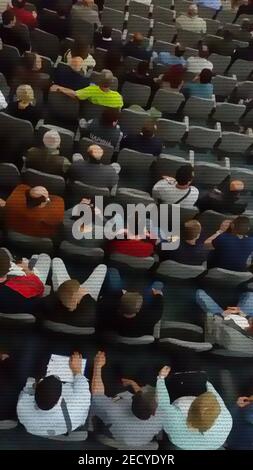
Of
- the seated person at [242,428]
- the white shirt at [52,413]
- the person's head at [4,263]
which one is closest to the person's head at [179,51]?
the person's head at [4,263]

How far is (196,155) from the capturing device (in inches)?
234

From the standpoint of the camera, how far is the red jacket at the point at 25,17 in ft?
Result: 21.5

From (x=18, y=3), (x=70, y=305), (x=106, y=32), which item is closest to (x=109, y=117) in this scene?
(x=106, y=32)

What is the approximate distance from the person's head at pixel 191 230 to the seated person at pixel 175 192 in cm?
60

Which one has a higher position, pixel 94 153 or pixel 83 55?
pixel 83 55

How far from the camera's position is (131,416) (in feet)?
11.4

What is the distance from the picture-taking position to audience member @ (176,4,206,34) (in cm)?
752

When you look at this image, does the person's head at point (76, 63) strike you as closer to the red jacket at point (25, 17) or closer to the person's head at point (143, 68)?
the person's head at point (143, 68)

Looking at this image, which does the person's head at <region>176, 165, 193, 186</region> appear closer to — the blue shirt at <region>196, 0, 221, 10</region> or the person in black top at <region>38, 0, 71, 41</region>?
the person in black top at <region>38, 0, 71, 41</region>

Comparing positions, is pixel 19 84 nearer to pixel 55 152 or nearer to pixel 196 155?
pixel 55 152

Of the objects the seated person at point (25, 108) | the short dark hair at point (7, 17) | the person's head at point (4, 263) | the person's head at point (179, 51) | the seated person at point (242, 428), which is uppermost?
the short dark hair at point (7, 17)

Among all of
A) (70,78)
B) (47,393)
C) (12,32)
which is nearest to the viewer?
(47,393)

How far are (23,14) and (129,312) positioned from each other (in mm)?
4167

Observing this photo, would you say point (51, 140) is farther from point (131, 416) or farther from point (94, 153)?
point (131, 416)
